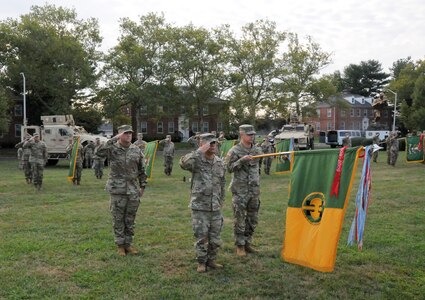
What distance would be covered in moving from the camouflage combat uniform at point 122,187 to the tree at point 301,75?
4095cm

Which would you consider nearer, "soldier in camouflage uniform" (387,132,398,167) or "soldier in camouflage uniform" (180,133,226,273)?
"soldier in camouflage uniform" (180,133,226,273)

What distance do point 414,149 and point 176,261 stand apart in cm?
1965

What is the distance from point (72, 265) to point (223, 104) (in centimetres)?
4342

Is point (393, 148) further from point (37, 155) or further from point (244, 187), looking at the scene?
point (244, 187)

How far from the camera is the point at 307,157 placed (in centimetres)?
623

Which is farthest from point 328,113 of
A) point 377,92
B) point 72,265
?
point 72,265

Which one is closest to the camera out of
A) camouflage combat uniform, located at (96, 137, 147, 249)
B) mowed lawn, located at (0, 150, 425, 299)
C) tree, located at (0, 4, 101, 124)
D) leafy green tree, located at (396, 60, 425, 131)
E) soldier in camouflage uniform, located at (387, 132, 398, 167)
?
mowed lawn, located at (0, 150, 425, 299)

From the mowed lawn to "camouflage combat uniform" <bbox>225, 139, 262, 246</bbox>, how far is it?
474 millimetres

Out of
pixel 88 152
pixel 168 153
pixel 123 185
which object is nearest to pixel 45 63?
pixel 88 152

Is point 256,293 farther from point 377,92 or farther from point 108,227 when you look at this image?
point 377,92

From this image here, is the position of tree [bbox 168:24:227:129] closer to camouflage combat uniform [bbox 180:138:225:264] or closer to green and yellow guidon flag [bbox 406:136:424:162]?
green and yellow guidon flag [bbox 406:136:424:162]

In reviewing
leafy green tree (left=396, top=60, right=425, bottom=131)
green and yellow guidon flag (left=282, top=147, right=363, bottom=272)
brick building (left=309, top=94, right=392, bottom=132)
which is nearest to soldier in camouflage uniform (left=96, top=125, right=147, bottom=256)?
green and yellow guidon flag (left=282, top=147, right=363, bottom=272)

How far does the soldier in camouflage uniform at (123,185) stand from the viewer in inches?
265

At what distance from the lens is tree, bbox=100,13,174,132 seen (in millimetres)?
43125
